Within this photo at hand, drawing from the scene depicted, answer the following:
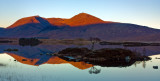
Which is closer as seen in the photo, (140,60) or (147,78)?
(147,78)

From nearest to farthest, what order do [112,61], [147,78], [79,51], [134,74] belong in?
[147,78] < [134,74] < [112,61] < [79,51]

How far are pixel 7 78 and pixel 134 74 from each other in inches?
744

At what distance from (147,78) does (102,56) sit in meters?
20.0

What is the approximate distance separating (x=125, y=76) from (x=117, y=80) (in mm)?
3327

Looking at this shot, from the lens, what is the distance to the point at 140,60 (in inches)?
1988

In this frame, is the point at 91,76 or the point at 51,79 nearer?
the point at 51,79

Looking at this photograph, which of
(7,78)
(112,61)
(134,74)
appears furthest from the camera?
(112,61)

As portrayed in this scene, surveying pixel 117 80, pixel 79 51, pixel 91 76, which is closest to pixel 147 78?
pixel 117 80

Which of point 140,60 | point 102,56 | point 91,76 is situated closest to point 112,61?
point 102,56

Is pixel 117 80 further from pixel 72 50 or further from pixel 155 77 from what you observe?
pixel 72 50

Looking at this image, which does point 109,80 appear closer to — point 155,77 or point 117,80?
point 117,80

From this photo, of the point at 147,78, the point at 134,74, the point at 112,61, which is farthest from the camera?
the point at 112,61

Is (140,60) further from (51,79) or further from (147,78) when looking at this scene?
(51,79)

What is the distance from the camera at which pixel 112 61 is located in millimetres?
48062
